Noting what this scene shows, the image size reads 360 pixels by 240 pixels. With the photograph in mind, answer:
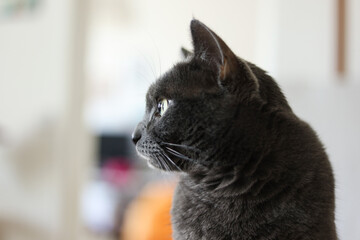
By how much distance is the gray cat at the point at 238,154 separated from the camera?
22.3 inches

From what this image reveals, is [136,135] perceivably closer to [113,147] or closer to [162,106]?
[162,106]

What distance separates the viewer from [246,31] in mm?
3727

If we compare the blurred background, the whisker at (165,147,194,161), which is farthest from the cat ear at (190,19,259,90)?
the blurred background

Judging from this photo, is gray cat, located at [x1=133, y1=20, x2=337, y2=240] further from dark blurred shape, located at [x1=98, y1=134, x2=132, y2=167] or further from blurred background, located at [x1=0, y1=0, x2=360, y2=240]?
dark blurred shape, located at [x1=98, y1=134, x2=132, y2=167]

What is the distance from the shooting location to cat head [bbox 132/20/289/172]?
0.59 m

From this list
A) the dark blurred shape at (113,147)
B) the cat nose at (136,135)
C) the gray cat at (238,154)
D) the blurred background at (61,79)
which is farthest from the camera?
the dark blurred shape at (113,147)

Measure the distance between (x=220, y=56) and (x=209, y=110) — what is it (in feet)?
0.27

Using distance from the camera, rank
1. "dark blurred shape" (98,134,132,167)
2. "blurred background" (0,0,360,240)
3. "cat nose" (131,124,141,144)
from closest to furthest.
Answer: "cat nose" (131,124,141,144) → "blurred background" (0,0,360,240) → "dark blurred shape" (98,134,132,167)

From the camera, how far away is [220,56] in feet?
1.94

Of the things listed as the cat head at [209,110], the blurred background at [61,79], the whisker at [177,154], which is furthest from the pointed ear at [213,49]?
the blurred background at [61,79]

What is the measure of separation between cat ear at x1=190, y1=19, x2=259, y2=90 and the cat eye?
0.32ft

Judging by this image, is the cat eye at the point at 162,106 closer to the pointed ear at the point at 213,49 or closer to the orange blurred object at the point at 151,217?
the pointed ear at the point at 213,49

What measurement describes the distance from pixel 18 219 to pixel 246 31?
260cm

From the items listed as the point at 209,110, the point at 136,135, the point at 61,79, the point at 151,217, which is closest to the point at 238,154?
the point at 209,110
